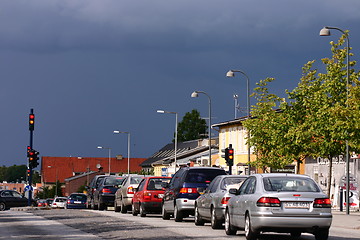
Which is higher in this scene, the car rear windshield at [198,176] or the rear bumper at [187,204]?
the car rear windshield at [198,176]

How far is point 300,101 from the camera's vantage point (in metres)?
48.5

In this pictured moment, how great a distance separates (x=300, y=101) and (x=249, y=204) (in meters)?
30.2

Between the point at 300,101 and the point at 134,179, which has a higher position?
the point at 300,101

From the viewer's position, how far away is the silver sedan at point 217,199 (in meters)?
23.1

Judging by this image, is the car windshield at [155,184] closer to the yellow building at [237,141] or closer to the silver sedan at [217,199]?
the silver sedan at [217,199]

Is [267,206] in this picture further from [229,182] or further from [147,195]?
[147,195]

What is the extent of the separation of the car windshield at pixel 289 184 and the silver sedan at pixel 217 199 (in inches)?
155

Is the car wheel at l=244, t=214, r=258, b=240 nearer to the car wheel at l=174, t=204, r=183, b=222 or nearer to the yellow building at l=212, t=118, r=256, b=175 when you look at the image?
the car wheel at l=174, t=204, r=183, b=222

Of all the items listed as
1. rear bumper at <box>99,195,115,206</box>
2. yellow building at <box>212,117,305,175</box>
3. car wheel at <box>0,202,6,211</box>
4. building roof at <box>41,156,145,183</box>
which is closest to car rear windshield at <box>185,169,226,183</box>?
rear bumper at <box>99,195,115,206</box>

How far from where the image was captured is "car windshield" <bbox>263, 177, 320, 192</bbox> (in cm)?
1870

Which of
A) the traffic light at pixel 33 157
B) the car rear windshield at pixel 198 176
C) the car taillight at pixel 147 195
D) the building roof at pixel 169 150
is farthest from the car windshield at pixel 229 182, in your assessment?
the building roof at pixel 169 150

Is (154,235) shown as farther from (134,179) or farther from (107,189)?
(107,189)


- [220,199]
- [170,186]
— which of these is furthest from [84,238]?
[170,186]

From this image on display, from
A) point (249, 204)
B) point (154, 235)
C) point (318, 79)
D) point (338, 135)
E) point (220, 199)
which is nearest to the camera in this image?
point (249, 204)
